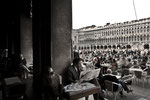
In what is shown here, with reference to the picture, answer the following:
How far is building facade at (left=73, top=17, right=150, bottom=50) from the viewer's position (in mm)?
61594

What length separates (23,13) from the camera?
862 centimetres

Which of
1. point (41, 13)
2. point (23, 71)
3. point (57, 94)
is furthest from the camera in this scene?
point (23, 71)

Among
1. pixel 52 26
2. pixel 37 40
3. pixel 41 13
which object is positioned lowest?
pixel 37 40

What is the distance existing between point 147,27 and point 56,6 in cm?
6228

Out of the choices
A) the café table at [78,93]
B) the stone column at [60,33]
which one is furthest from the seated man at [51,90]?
the stone column at [60,33]

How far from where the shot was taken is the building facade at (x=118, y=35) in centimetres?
6159

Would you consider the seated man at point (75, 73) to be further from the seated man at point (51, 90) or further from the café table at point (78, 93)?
the seated man at point (51, 90)

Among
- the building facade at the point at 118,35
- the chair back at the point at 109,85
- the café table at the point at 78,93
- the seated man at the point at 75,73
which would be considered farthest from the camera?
the building facade at the point at 118,35

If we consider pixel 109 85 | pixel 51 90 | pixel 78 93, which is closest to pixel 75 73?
pixel 78 93

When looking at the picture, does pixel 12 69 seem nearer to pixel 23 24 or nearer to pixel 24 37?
pixel 24 37

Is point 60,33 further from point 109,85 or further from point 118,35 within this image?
point 118,35

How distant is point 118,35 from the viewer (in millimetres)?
70000

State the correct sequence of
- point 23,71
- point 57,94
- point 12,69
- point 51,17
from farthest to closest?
point 12,69, point 23,71, point 51,17, point 57,94

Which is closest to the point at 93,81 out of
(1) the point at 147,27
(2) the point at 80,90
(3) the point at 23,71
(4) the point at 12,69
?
(2) the point at 80,90
